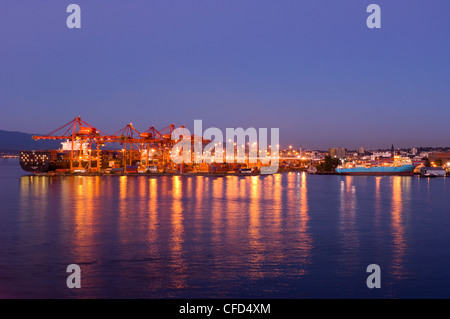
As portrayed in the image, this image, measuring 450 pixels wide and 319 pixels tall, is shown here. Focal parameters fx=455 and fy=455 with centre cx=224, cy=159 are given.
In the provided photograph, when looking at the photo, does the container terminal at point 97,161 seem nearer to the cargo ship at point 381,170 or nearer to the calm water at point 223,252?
the cargo ship at point 381,170

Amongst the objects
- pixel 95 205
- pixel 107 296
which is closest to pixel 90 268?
pixel 107 296

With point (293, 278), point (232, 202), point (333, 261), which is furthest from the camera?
point (232, 202)

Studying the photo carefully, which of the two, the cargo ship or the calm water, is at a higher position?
the cargo ship

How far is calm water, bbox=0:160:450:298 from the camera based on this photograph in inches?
317

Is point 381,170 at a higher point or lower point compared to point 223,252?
higher

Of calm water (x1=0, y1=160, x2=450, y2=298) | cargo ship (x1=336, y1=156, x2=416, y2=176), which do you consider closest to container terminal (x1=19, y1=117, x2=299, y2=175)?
cargo ship (x1=336, y1=156, x2=416, y2=176)

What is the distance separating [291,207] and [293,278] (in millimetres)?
13915

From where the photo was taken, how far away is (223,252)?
11.2 m

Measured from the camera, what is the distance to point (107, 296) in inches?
297

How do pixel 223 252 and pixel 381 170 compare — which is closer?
pixel 223 252

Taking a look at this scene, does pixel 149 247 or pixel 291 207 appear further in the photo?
pixel 291 207

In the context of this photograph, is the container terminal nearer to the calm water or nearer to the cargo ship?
the cargo ship

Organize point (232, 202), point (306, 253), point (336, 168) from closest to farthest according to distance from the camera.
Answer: point (306, 253) < point (232, 202) < point (336, 168)
